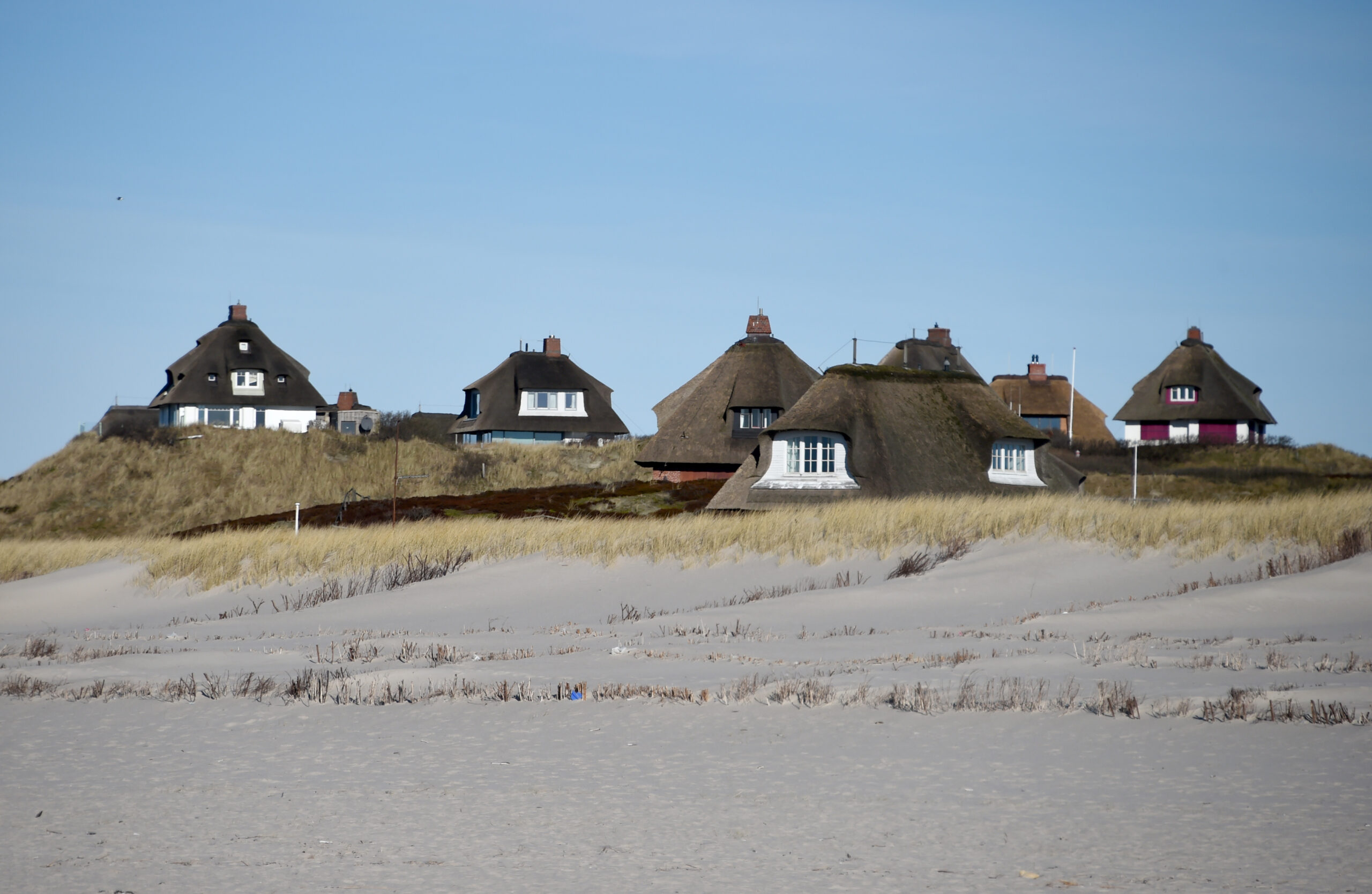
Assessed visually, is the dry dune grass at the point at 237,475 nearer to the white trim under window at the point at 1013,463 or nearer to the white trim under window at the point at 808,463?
the white trim under window at the point at 808,463

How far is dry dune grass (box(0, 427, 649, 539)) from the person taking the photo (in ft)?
176

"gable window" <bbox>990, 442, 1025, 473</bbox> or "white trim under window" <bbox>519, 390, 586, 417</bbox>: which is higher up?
"white trim under window" <bbox>519, 390, 586, 417</bbox>

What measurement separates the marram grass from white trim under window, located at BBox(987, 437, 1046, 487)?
22.0 ft

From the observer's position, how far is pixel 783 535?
24.9m

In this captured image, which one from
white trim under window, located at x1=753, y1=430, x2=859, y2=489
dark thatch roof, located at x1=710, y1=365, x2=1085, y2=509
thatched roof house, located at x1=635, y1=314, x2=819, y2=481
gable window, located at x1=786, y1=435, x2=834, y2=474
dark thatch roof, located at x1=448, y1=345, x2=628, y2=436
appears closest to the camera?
dark thatch roof, located at x1=710, y1=365, x2=1085, y2=509

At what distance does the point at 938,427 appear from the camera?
118 feet

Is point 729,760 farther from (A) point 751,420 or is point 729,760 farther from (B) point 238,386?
(B) point 238,386

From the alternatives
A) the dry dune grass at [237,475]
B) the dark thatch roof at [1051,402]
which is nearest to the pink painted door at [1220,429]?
the dark thatch roof at [1051,402]

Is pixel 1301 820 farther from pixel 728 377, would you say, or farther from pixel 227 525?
pixel 728 377

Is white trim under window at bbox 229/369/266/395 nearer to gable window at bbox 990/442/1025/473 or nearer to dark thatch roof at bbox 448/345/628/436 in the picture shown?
dark thatch roof at bbox 448/345/628/436

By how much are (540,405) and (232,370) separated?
59.7 ft

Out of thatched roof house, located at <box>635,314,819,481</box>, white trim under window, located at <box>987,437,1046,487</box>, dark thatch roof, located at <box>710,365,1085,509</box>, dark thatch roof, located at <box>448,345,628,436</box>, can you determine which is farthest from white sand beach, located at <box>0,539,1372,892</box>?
dark thatch roof, located at <box>448,345,628,436</box>

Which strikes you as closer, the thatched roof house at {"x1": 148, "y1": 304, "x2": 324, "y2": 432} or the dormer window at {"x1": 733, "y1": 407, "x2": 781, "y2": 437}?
the dormer window at {"x1": 733, "y1": 407, "x2": 781, "y2": 437}

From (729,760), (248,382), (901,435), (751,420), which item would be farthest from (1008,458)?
(248,382)
